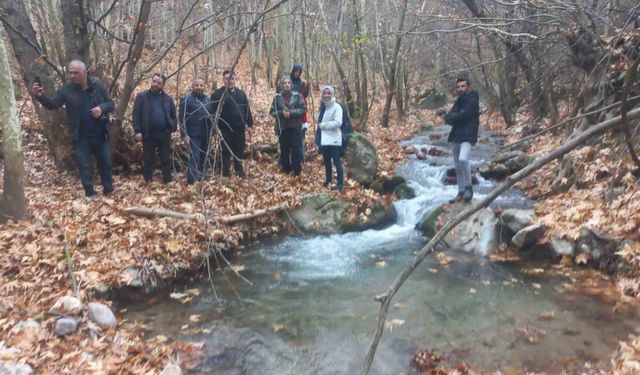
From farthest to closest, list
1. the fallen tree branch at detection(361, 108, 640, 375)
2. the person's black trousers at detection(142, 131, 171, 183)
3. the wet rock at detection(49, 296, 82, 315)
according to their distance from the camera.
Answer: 1. the person's black trousers at detection(142, 131, 171, 183)
2. the wet rock at detection(49, 296, 82, 315)
3. the fallen tree branch at detection(361, 108, 640, 375)

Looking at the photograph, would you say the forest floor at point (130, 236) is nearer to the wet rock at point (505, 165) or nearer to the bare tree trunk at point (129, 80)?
the bare tree trunk at point (129, 80)

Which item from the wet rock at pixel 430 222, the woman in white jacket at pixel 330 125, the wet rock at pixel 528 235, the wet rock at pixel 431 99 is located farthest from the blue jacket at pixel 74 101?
the wet rock at pixel 431 99

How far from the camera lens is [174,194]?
8383 mm

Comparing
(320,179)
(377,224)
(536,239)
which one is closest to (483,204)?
(536,239)

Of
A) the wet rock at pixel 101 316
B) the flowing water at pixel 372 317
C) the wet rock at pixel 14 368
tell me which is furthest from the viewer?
the wet rock at pixel 101 316

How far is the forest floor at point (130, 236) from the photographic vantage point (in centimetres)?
431

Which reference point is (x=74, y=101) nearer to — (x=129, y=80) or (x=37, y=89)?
(x=37, y=89)

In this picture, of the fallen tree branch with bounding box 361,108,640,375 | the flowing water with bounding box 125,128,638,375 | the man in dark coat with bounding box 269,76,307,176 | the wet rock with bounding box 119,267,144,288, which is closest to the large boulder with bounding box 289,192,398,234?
the flowing water with bounding box 125,128,638,375

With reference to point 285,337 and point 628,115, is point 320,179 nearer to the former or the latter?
→ point 285,337

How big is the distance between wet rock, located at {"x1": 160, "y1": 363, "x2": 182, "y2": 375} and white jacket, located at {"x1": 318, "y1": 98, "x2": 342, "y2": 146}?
18.8ft

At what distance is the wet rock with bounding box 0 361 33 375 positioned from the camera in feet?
11.8

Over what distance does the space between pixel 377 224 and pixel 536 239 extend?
9.24ft

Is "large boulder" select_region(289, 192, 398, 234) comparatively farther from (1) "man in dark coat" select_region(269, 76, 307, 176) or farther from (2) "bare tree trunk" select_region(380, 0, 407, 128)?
(2) "bare tree trunk" select_region(380, 0, 407, 128)

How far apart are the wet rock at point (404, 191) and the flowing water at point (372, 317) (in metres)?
2.71
